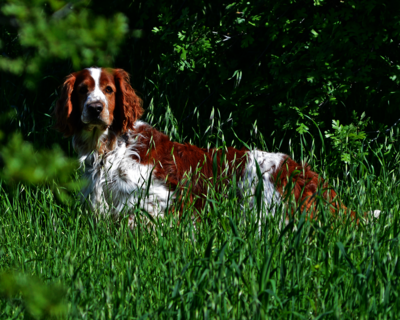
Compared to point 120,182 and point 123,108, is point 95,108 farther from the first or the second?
point 120,182

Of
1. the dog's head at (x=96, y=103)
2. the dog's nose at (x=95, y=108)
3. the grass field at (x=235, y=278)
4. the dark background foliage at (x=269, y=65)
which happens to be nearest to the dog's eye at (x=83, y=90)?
the dog's head at (x=96, y=103)

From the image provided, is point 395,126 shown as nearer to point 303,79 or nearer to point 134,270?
point 303,79

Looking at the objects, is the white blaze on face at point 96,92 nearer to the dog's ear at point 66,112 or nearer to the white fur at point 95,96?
the white fur at point 95,96

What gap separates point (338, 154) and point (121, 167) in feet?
5.86

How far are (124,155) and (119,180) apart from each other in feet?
0.66

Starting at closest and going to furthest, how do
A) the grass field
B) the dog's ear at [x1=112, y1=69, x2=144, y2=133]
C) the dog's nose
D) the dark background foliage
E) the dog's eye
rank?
1. the grass field
2. the dog's nose
3. the dog's eye
4. the dog's ear at [x1=112, y1=69, x2=144, y2=133]
5. the dark background foliage

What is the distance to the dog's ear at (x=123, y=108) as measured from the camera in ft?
11.9

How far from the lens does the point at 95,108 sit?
133 inches

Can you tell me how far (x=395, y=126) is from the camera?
4258mm

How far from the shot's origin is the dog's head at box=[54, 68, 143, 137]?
343 cm

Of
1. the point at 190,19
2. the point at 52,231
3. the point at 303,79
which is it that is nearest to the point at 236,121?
the point at 303,79

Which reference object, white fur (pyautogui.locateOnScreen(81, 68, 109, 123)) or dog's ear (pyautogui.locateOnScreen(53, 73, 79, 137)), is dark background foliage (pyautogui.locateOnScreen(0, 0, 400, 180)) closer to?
white fur (pyautogui.locateOnScreen(81, 68, 109, 123))

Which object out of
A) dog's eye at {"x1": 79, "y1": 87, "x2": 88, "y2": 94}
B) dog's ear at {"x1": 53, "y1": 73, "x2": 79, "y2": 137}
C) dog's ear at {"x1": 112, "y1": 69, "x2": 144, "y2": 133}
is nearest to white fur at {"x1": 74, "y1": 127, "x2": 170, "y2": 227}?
dog's ear at {"x1": 112, "y1": 69, "x2": 144, "y2": 133}

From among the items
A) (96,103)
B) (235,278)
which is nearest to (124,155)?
(96,103)
